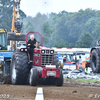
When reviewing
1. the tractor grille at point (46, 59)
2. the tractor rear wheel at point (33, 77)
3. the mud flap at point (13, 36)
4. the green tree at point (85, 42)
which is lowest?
the tractor rear wheel at point (33, 77)

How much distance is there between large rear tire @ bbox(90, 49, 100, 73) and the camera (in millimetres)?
19312

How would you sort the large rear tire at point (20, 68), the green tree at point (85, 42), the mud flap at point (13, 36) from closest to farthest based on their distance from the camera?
1. the large rear tire at point (20, 68)
2. the mud flap at point (13, 36)
3. the green tree at point (85, 42)

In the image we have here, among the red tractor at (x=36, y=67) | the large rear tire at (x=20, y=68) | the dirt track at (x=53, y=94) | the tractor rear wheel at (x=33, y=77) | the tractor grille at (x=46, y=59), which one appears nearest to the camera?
the dirt track at (x=53, y=94)

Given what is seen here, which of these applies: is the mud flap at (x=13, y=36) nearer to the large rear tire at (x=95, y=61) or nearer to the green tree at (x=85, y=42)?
the large rear tire at (x=95, y=61)

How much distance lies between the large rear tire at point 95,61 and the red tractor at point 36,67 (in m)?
7.85

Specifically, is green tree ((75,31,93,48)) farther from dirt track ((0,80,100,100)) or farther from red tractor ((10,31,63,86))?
dirt track ((0,80,100,100))

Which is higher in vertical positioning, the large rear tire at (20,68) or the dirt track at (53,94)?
the large rear tire at (20,68)

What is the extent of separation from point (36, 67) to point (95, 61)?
9.98 metres

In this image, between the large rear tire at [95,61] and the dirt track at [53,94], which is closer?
the dirt track at [53,94]

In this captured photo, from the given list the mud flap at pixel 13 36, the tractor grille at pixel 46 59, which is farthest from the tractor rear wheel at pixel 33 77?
the mud flap at pixel 13 36

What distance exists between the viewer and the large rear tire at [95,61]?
19.3 meters

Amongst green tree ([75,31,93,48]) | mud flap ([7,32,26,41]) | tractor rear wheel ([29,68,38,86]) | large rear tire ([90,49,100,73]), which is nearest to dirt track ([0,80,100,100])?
tractor rear wheel ([29,68,38,86])

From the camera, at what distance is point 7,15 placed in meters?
70.4

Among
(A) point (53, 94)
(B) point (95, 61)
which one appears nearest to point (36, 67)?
(A) point (53, 94)
